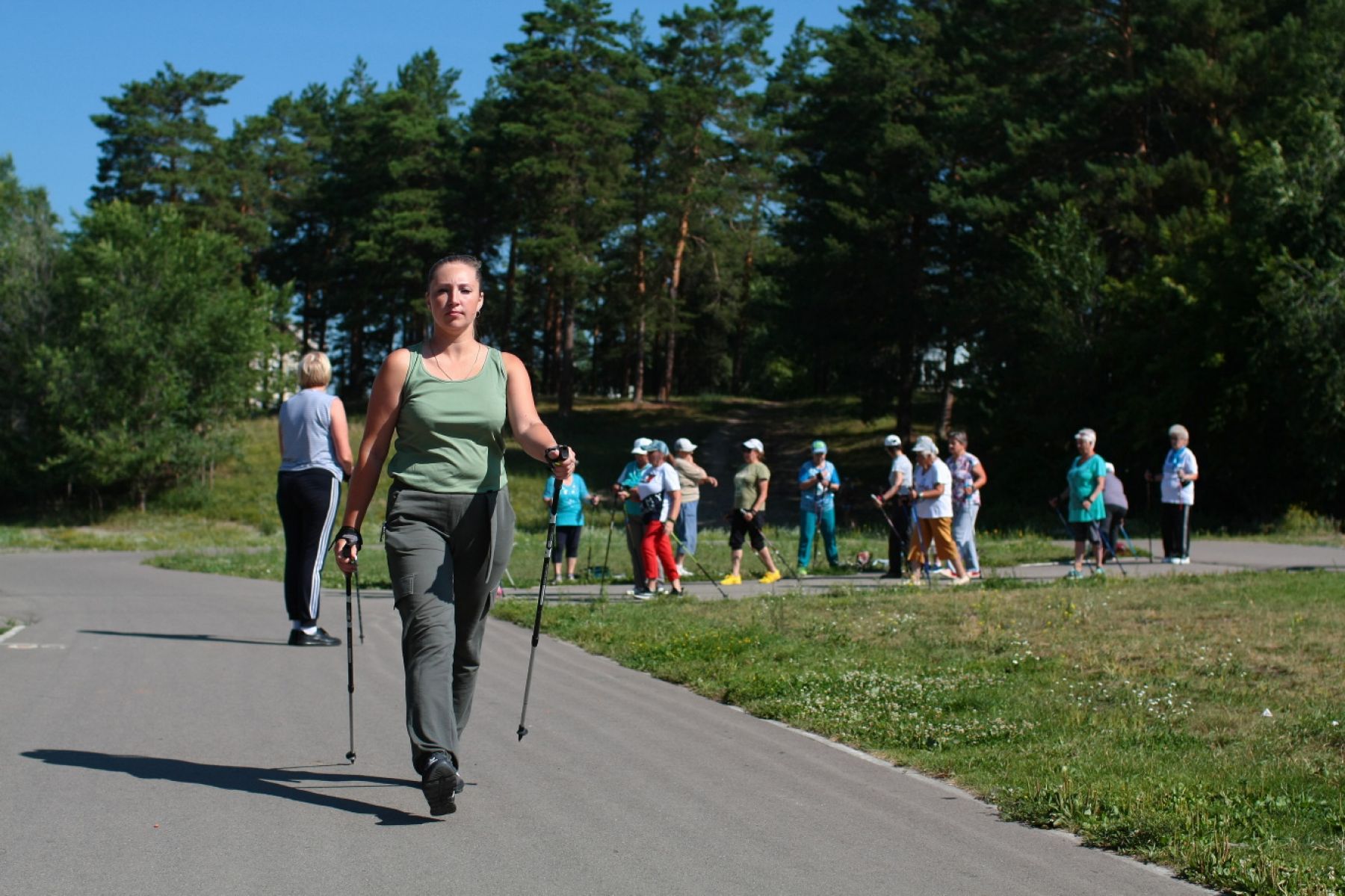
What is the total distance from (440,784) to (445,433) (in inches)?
55.7

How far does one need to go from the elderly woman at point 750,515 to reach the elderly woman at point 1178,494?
214 inches

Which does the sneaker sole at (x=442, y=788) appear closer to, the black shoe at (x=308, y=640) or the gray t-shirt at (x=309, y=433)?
the gray t-shirt at (x=309, y=433)

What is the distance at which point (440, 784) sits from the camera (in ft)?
16.8

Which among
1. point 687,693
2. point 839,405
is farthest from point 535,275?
point 687,693

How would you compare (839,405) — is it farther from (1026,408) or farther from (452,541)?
(452,541)

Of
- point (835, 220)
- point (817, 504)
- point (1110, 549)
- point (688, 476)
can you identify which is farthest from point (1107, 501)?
point (835, 220)

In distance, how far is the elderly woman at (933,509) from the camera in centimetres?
1594

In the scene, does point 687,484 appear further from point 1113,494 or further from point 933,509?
point 1113,494

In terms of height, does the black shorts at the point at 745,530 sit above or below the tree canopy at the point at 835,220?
below

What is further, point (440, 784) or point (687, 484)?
point (687, 484)

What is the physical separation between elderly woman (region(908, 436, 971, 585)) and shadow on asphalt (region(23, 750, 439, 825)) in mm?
10834

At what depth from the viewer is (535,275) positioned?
208 feet

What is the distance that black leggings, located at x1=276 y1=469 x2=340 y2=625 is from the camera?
1002cm

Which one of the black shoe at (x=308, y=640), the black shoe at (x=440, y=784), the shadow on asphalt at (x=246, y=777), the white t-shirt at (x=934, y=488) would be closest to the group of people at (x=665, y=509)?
the white t-shirt at (x=934, y=488)
